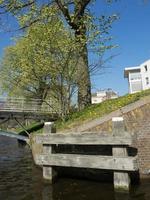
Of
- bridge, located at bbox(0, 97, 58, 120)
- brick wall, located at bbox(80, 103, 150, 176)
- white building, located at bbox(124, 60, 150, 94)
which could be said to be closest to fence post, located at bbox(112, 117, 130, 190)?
brick wall, located at bbox(80, 103, 150, 176)

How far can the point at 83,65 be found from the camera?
21500mm

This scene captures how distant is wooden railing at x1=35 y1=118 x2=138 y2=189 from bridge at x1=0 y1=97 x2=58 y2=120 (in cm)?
1847

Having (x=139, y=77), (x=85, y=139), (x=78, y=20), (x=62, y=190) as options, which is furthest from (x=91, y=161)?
(x=139, y=77)

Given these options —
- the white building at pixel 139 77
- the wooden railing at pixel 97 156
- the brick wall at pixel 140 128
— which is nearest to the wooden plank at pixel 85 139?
the wooden railing at pixel 97 156

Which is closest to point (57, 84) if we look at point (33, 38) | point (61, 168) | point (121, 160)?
point (33, 38)

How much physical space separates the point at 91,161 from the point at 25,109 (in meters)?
27.6

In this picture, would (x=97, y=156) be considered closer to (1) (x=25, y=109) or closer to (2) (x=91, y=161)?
(2) (x=91, y=161)

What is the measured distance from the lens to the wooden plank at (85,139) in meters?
10.7

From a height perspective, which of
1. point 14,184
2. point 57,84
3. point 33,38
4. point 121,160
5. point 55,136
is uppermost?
point 33,38

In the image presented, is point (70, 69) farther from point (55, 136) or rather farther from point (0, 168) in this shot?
point (55, 136)

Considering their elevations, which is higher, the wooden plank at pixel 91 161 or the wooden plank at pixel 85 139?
the wooden plank at pixel 85 139

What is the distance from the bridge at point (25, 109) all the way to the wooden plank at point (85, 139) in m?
18.5

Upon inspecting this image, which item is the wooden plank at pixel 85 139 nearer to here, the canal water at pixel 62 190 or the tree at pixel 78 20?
the canal water at pixel 62 190

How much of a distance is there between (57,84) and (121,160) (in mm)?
11740
